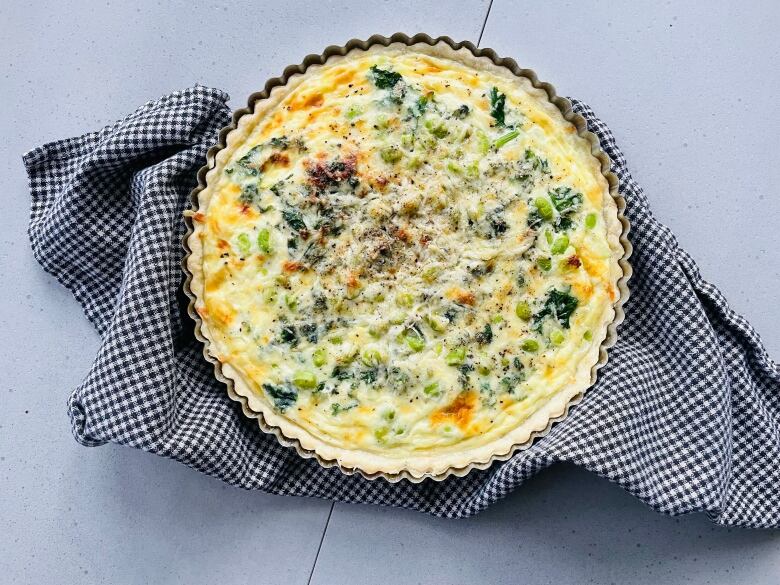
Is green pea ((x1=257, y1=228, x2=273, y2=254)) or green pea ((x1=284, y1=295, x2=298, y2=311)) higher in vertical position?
green pea ((x1=257, y1=228, x2=273, y2=254))

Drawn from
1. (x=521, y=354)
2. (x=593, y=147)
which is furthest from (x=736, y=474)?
(x=593, y=147)

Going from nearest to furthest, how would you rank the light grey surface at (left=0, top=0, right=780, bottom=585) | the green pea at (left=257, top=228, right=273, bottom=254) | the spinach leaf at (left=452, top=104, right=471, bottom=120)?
the green pea at (left=257, top=228, right=273, bottom=254), the spinach leaf at (left=452, top=104, right=471, bottom=120), the light grey surface at (left=0, top=0, right=780, bottom=585)

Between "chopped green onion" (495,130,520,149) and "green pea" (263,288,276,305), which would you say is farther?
Result: "chopped green onion" (495,130,520,149)

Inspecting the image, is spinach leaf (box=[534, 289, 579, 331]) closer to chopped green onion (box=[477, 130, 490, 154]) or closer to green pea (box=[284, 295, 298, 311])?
chopped green onion (box=[477, 130, 490, 154])

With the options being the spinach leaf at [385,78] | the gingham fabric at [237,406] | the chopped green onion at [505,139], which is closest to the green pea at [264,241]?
the gingham fabric at [237,406]

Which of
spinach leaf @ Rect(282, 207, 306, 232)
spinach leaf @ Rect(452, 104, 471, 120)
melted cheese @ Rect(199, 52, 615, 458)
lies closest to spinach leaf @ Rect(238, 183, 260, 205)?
melted cheese @ Rect(199, 52, 615, 458)

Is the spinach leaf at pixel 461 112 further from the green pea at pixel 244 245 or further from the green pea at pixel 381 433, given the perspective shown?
the green pea at pixel 381 433

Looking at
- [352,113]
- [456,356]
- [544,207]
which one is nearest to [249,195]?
[352,113]

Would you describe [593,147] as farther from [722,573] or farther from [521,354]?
[722,573]
